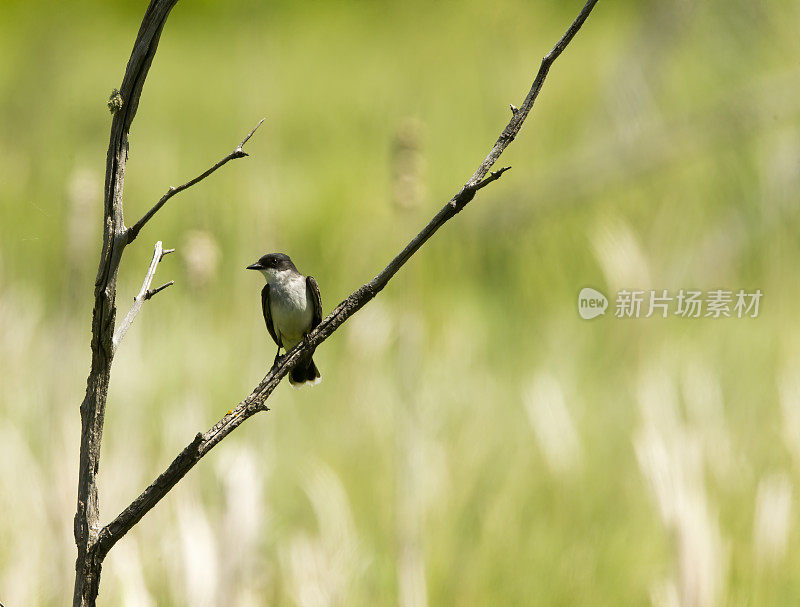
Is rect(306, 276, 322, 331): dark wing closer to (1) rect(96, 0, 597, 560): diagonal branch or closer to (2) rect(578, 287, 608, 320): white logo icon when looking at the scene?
(1) rect(96, 0, 597, 560): diagonal branch

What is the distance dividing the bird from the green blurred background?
0.08 metres

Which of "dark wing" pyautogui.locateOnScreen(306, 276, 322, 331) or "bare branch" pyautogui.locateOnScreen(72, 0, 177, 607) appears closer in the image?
"bare branch" pyautogui.locateOnScreen(72, 0, 177, 607)

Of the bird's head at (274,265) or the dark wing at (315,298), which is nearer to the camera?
the dark wing at (315,298)

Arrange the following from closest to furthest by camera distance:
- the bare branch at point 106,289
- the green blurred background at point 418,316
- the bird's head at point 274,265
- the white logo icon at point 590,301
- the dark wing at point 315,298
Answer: the bare branch at point 106,289 → the dark wing at point 315,298 → the bird's head at point 274,265 → the green blurred background at point 418,316 → the white logo icon at point 590,301

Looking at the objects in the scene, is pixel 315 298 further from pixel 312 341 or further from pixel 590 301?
pixel 590 301

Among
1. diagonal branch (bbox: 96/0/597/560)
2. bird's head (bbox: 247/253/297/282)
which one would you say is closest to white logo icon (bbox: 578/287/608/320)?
bird's head (bbox: 247/253/297/282)

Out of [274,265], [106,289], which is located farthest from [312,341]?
Answer: [274,265]

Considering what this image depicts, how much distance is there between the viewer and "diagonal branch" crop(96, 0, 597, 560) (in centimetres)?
84

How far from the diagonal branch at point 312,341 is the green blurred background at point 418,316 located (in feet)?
0.74

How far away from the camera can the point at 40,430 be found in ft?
9.84

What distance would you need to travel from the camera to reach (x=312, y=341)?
85 centimetres

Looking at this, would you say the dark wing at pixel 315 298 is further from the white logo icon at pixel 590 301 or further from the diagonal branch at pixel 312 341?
the white logo icon at pixel 590 301

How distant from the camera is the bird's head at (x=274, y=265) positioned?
158cm

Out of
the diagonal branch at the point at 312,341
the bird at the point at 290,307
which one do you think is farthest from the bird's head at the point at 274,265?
the diagonal branch at the point at 312,341
